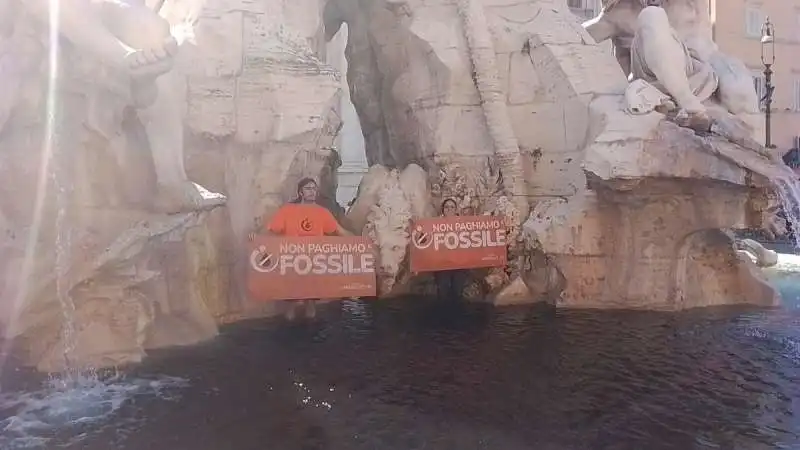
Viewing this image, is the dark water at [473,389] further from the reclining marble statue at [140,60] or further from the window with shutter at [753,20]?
the window with shutter at [753,20]

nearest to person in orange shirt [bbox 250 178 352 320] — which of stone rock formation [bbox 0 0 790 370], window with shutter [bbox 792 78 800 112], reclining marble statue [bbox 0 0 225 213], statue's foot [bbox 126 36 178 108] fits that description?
stone rock formation [bbox 0 0 790 370]

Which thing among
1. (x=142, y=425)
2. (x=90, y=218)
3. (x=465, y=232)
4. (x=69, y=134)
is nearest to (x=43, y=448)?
(x=142, y=425)

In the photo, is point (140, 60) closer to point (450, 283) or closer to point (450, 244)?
point (450, 244)

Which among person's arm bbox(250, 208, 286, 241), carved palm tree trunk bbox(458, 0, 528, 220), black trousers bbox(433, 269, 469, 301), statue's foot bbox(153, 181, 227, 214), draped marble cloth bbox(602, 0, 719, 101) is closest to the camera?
statue's foot bbox(153, 181, 227, 214)

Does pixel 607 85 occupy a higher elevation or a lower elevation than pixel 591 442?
higher

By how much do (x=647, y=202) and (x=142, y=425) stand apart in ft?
16.3

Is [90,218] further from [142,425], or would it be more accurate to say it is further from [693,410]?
[693,410]

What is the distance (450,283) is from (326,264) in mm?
2257

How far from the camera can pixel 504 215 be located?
789 centimetres

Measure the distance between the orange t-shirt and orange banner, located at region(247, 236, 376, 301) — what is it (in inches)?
5.0

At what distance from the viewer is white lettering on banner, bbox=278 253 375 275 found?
6.41 meters

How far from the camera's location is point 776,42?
84.7 ft

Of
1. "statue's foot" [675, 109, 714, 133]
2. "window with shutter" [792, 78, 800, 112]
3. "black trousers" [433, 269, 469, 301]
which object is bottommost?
"black trousers" [433, 269, 469, 301]

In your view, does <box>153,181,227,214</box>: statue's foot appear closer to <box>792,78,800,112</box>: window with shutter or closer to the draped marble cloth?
the draped marble cloth
